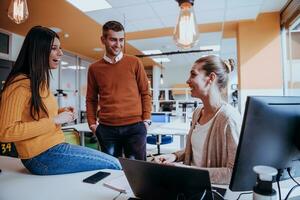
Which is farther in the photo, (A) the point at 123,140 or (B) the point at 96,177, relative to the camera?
(A) the point at 123,140

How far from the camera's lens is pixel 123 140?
1.77m

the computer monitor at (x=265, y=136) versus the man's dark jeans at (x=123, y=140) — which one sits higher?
Answer: the computer monitor at (x=265, y=136)

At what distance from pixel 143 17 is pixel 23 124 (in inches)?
135

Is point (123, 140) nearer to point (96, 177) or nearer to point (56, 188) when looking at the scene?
point (96, 177)

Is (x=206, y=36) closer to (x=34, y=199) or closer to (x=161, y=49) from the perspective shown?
(x=161, y=49)

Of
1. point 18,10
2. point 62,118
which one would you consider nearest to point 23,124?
point 62,118

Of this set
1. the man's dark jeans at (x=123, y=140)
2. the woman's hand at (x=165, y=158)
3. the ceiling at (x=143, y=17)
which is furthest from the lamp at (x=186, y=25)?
the woman's hand at (x=165, y=158)

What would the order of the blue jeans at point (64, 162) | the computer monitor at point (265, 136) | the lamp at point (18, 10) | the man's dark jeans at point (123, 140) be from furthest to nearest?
the lamp at point (18, 10) → the man's dark jeans at point (123, 140) → the blue jeans at point (64, 162) → the computer monitor at point (265, 136)

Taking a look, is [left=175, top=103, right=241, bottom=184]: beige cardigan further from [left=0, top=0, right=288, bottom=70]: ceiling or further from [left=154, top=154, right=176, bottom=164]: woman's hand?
[left=0, top=0, right=288, bottom=70]: ceiling

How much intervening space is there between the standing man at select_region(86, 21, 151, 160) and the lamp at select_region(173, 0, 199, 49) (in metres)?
0.71

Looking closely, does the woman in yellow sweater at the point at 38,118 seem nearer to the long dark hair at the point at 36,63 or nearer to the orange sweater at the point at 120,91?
the long dark hair at the point at 36,63

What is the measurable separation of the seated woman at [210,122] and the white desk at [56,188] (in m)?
0.22

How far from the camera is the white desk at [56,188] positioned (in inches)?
33.0

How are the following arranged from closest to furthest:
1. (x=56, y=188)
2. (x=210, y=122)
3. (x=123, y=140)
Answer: (x=56, y=188) < (x=210, y=122) < (x=123, y=140)
